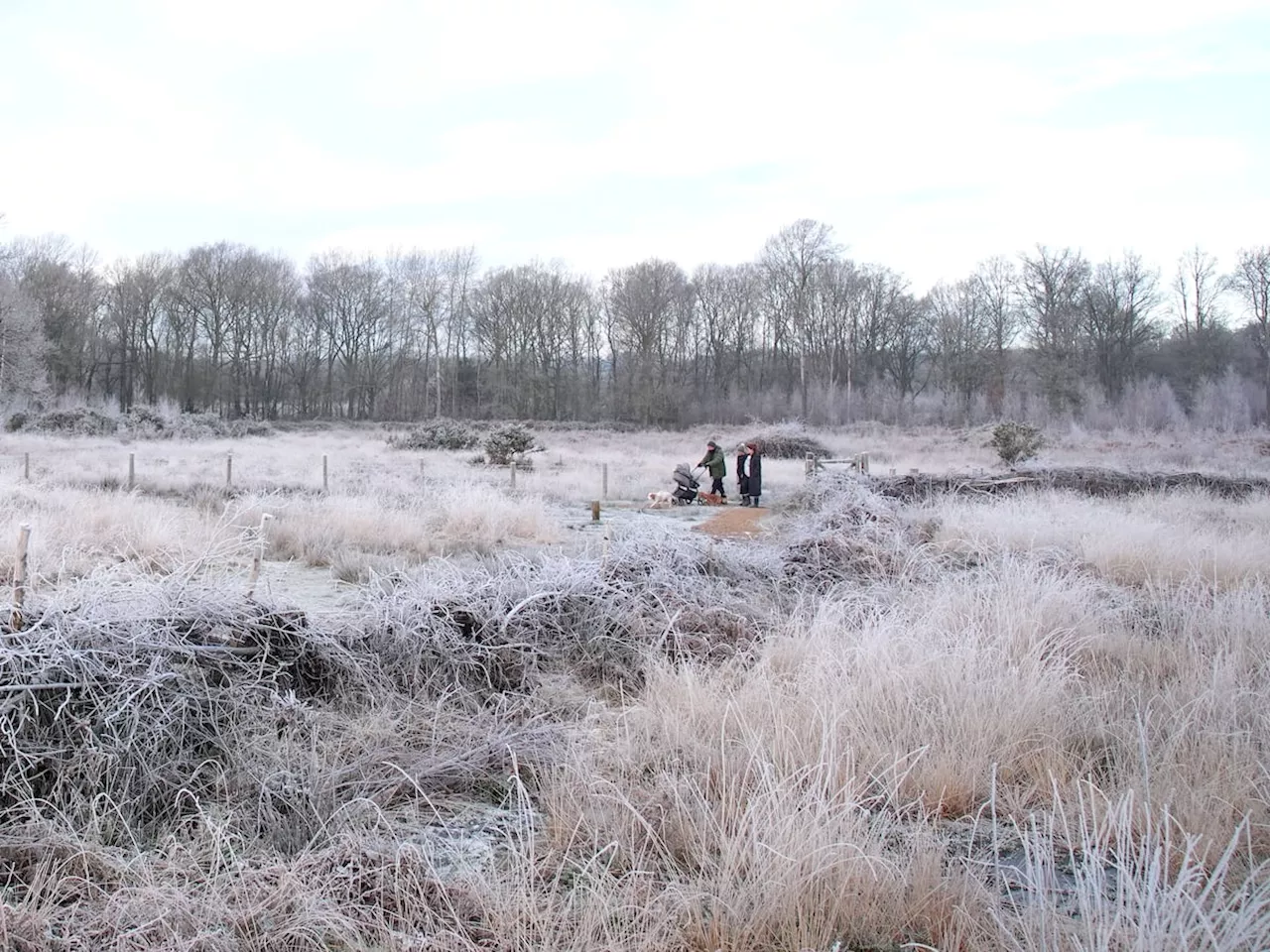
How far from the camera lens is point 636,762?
163 inches

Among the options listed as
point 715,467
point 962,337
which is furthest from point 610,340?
point 715,467

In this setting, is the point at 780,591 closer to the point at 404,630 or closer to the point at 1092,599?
the point at 1092,599

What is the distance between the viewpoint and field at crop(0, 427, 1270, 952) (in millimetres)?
2885

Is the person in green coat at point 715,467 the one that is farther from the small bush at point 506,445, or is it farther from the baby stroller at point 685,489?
the small bush at point 506,445

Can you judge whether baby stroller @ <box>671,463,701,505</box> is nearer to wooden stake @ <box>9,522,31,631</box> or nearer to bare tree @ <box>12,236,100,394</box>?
wooden stake @ <box>9,522,31,631</box>

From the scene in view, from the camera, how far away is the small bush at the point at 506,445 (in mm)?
28516

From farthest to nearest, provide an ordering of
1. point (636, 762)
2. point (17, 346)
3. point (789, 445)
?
1. point (17, 346)
2. point (789, 445)
3. point (636, 762)

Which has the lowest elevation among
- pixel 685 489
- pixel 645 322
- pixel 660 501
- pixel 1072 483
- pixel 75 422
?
pixel 660 501

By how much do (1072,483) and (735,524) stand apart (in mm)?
7683

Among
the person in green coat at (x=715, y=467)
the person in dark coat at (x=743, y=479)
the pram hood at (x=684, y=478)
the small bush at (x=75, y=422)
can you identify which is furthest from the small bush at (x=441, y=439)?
the person in dark coat at (x=743, y=479)

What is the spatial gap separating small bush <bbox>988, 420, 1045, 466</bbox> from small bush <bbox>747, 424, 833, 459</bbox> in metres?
8.55

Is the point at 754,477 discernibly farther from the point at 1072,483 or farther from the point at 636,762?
the point at 636,762

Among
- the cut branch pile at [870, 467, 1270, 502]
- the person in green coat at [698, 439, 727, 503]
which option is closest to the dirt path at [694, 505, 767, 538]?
the person in green coat at [698, 439, 727, 503]

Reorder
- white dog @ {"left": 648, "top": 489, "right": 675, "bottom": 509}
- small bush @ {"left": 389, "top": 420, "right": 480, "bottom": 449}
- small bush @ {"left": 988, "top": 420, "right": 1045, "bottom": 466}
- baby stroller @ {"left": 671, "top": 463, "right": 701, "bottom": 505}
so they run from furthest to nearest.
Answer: small bush @ {"left": 389, "top": 420, "right": 480, "bottom": 449}
small bush @ {"left": 988, "top": 420, "right": 1045, "bottom": 466}
baby stroller @ {"left": 671, "top": 463, "right": 701, "bottom": 505}
white dog @ {"left": 648, "top": 489, "right": 675, "bottom": 509}
